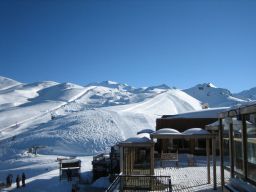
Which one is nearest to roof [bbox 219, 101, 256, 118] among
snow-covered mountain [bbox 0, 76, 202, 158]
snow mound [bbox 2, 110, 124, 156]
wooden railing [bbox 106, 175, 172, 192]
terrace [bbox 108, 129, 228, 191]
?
terrace [bbox 108, 129, 228, 191]

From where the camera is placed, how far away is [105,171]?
28656 mm

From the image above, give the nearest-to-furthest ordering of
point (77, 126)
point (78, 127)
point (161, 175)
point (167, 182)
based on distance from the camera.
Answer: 1. point (167, 182)
2. point (161, 175)
3. point (78, 127)
4. point (77, 126)

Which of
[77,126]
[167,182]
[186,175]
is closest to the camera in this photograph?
[167,182]

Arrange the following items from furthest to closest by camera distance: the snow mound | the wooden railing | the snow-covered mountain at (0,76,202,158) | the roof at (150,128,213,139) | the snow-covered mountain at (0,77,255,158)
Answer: the snow-covered mountain at (0,76,202,158) < the snow-covered mountain at (0,77,255,158) < the snow mound < the roof at (150,128,213,139) < the wooden railing

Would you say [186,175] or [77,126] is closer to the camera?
[186,175]

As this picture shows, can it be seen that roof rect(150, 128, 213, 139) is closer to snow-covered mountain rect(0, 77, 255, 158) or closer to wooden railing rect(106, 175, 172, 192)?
wooden railing rect(106, 175, 172, 192)

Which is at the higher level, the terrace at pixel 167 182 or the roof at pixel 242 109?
the roof at pixel 242 109

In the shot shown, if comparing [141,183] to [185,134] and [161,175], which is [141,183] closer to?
[161,175]

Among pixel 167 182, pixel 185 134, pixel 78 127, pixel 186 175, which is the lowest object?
pixel 186 175

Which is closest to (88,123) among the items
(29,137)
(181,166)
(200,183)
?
(29,137)

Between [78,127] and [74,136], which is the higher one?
[78,127]

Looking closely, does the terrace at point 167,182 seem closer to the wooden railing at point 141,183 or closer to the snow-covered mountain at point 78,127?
the wooden railing at point 141,183

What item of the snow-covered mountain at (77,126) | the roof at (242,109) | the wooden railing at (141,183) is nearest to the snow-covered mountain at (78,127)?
the snow-covered mountain at (77,126)

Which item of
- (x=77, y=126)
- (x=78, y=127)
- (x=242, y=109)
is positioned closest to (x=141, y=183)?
(x=242, y=109)
